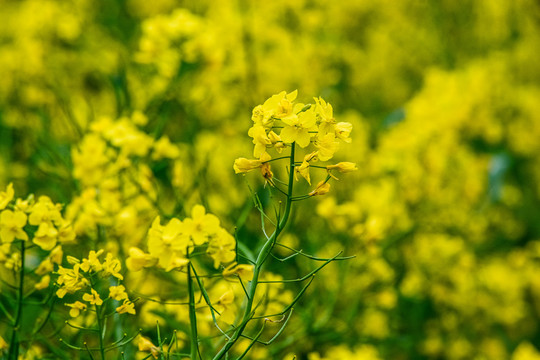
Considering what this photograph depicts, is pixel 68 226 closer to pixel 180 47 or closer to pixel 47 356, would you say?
pixel 47 356

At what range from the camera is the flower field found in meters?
1.48

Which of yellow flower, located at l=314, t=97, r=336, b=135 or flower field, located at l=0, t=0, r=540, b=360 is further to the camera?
flower field, located at l=0, t=0, r=540, b=360

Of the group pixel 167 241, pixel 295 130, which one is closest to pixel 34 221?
pixel 167 241

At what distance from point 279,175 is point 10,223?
1.74 m

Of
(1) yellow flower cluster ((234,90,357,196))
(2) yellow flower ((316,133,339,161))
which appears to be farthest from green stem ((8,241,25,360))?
(2) yellow flower ((316,133,339,161))

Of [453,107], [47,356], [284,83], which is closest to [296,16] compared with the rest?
[284,83]

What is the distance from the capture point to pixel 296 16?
353 cm

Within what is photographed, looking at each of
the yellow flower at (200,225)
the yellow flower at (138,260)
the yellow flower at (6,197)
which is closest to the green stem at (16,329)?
the yellow flower at (6,197)

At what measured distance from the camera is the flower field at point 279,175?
1476 mm

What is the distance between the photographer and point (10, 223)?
1216mm

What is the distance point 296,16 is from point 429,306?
1581mm

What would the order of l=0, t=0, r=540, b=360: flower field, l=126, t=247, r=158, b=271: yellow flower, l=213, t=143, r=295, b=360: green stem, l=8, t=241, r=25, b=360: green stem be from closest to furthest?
l=213, t=143, r=295, b=360: green stem
l=126, t=247, r=158, b=271: yellow flower
l=8, t=241, r=25, b=360: green stem
l=0, t=0, r=540, b=360: flower field

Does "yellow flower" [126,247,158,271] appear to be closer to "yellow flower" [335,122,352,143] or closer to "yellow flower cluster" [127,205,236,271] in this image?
"yellow flower cluster" [127,205,236,271]

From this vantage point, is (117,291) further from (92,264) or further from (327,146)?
(327,146)
